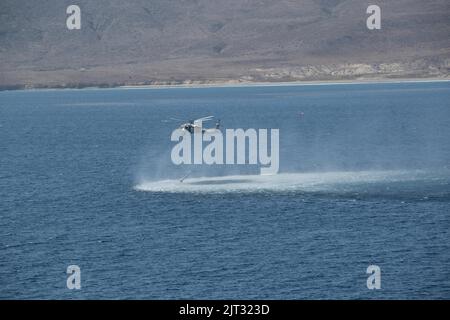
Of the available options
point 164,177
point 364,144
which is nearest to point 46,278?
point 164,177

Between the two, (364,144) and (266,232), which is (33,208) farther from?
(364,144)

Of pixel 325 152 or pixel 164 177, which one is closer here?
pixel 164 177

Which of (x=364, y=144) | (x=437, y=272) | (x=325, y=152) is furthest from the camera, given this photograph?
(x=364, y=144)

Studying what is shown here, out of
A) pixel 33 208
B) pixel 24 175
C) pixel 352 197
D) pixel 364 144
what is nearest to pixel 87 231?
pixel 33 208

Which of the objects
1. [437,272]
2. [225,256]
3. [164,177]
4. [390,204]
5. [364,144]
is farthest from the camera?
[364,144]

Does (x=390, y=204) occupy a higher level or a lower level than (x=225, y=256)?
higher

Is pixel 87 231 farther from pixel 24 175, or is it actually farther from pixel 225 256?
pixel 24 175

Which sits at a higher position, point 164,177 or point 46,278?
point 164,177

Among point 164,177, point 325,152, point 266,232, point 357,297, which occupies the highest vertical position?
point 325,152

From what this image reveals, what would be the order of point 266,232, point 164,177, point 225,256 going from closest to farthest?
point 225,256
point 266,232
point 164,177
